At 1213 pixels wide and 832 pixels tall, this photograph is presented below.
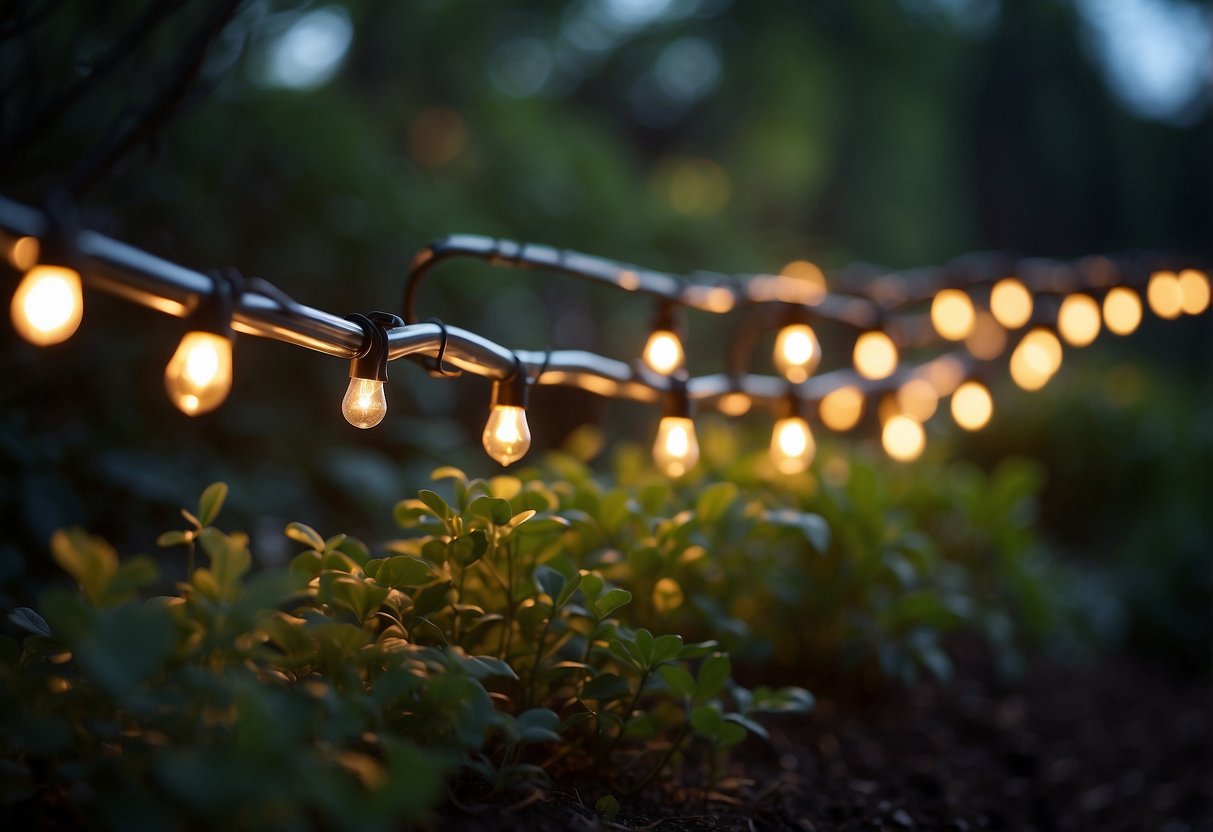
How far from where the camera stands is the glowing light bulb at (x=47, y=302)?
87 cm

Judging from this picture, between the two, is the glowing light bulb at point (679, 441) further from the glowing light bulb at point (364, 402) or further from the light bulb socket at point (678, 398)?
the glowing light bulb at point (364, 402)

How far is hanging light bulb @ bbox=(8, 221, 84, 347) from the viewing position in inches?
33.8

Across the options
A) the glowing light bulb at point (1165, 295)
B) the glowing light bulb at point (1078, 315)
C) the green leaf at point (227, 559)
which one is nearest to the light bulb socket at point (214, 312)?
the green leaf at point (227, 559)

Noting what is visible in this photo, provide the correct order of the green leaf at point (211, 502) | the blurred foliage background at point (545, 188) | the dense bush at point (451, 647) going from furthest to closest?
the blurred foliage background at point (545, 188), the green leaf at point (211, 502), the dense bush at point (451, 647)

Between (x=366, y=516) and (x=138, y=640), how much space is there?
206 cm

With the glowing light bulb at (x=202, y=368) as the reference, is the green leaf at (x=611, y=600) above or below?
below

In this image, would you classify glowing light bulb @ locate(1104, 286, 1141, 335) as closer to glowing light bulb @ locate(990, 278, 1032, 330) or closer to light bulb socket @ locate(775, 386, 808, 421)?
glowing light bulb @ locate(990, 278, 1032, 330)

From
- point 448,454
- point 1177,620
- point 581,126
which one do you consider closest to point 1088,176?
point 581,126

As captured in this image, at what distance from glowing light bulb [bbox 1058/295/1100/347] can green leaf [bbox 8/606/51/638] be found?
2.95 m

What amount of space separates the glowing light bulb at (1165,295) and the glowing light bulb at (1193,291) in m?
0.02

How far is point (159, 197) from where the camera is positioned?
98.6 inches

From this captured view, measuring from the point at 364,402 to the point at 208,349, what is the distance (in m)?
0.23

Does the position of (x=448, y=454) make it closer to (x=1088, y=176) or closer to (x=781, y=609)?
(x=781, y=609)

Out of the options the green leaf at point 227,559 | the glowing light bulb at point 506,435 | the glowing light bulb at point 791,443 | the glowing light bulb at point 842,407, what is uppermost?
the glowing light bulb at point 842,407
